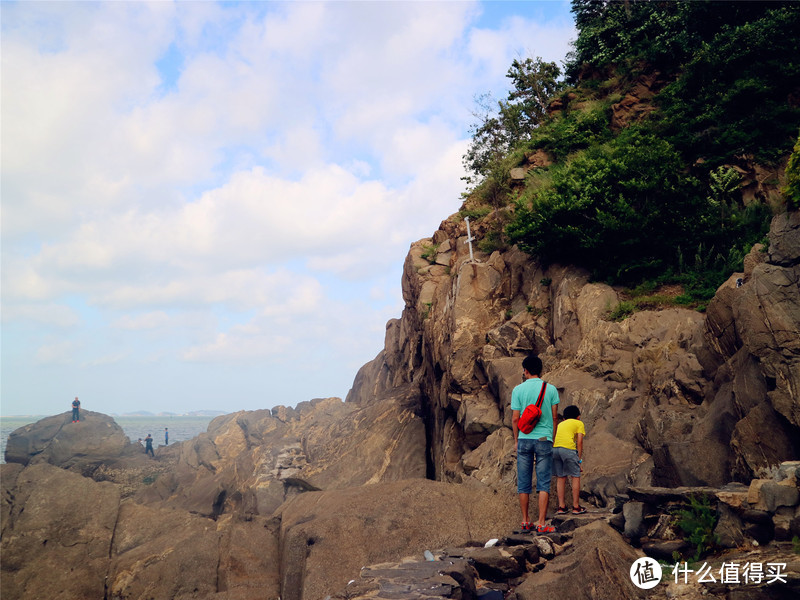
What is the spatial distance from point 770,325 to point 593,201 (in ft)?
29.6

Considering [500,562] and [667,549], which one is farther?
[500,562]

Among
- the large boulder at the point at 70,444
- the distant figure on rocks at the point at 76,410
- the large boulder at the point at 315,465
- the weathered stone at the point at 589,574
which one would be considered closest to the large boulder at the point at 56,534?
the large boulder at the point at 315,465

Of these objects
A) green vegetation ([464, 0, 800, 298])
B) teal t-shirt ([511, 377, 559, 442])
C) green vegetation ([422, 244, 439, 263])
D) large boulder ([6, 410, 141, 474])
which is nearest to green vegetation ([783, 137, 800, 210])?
teal t-shirt ([511, 377, 559, 442])

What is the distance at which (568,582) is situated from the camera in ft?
15.5

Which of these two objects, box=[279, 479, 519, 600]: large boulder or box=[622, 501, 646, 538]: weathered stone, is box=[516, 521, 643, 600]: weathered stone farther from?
box=[279, 479, 519, 600]: large boulder

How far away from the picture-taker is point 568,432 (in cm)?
742

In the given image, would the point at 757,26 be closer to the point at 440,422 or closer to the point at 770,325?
the point at 770,325

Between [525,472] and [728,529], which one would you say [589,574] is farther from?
[525,472]

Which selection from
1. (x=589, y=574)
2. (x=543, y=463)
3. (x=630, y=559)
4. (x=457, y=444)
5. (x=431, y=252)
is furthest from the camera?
(x=431, y=252)

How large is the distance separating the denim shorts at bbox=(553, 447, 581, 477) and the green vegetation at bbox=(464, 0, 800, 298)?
7.09 meters

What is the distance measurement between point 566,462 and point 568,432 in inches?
15.6

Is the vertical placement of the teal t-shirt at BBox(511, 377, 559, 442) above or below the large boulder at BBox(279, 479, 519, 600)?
above

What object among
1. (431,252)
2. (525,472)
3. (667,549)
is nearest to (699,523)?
(667,549)

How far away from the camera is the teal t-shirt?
22.8ft
